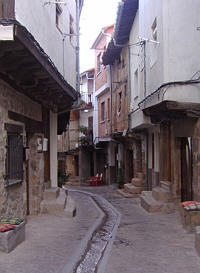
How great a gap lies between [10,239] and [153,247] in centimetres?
259

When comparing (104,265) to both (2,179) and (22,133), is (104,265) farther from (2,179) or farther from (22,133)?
(22,133)

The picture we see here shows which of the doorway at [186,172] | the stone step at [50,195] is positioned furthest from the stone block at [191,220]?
the stone step at [50,195]

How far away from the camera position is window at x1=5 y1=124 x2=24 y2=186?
24.8 ft

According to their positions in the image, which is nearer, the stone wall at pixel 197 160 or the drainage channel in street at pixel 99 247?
the drainage channel in street at pixel 99 247

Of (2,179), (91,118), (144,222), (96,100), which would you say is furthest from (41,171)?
(91,118)

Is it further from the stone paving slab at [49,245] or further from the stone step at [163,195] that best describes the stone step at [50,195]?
the stone step at [163,195]

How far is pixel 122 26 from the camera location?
17.1 meters

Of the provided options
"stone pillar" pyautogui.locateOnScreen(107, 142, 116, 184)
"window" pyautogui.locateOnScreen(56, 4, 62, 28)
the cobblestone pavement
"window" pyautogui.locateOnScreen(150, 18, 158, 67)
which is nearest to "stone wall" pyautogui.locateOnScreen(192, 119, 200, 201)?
the cobblestone pavement

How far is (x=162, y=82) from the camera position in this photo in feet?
32.2

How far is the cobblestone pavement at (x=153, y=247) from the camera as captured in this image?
568cm

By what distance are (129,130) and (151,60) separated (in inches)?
235

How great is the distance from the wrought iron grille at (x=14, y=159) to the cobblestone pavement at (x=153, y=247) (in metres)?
2.36

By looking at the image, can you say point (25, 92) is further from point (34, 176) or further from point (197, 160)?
point (197, 160)

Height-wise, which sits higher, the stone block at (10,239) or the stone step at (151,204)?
the stone block at (10,239)
